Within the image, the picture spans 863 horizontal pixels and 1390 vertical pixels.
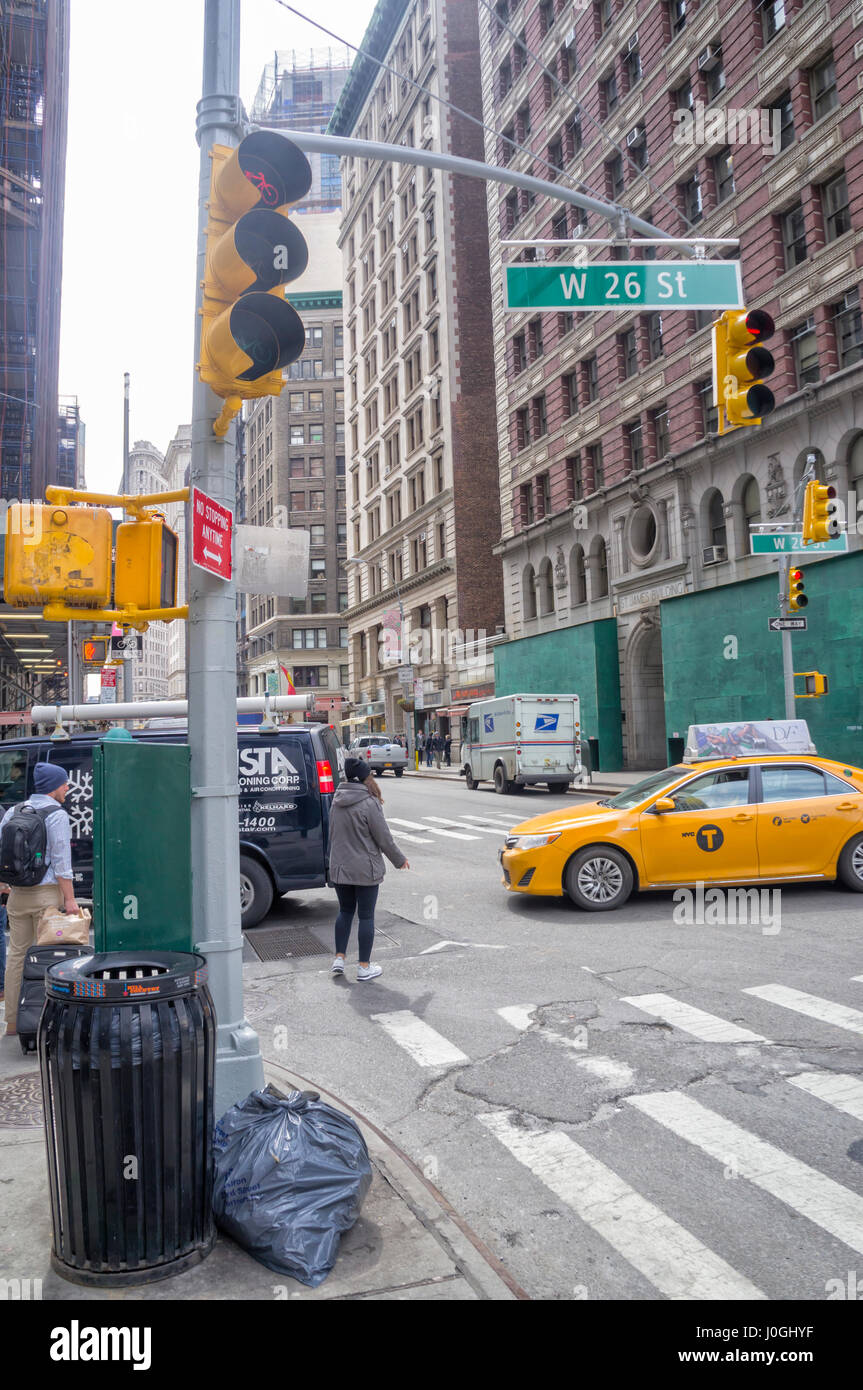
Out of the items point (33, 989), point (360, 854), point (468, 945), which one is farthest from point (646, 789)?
point (33, 989)

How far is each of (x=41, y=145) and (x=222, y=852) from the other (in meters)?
37.7

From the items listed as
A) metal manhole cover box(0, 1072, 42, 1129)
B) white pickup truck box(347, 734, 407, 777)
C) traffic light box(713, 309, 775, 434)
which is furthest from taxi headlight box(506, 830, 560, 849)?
white pickup truck box(347, 734, 407, 777)

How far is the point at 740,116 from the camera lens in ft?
92.6

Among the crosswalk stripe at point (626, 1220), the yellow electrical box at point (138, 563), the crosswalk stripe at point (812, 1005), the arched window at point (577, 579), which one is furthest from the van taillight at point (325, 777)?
the arched window at point (577, 579)

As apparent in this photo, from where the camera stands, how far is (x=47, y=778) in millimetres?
7020

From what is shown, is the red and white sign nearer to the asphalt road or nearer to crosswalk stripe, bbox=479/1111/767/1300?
the asphalt road

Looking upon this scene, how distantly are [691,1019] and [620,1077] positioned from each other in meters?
1.25

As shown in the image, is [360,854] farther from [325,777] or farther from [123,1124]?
[123,1124]

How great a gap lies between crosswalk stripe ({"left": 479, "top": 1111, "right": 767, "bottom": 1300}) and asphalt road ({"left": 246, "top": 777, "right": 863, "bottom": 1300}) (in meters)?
0.01

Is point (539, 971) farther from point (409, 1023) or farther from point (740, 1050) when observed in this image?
point (740, 1050)

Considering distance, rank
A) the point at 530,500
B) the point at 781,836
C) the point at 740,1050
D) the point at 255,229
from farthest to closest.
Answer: the point at 530,500 < the point at 781,836 < the point at 740,1050 < the point at 255,229

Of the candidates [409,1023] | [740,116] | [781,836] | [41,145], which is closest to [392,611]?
A: [41,145]

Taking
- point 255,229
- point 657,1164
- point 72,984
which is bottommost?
point 657,1164

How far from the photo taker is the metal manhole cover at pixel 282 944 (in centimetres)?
963
